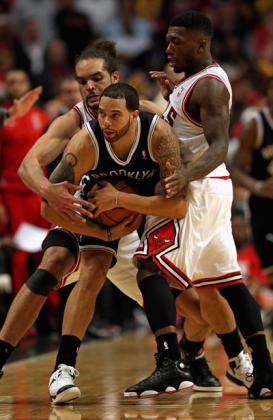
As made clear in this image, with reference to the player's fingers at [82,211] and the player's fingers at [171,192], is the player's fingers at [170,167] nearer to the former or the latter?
the player's fingers at [171,192]

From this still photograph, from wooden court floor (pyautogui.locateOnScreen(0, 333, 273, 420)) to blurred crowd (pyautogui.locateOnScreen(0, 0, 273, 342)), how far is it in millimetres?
2549

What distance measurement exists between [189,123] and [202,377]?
1430 mm

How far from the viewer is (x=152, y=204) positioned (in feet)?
16.7

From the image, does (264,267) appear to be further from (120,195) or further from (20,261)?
(120,195)

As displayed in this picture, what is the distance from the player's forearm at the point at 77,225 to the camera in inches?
205

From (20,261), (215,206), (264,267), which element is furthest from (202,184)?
(20,261)

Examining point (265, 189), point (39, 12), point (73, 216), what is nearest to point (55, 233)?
point (73, 216)

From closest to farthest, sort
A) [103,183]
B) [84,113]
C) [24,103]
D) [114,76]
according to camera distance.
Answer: [103,183]
[84,113]
[114,76]
[24,103]

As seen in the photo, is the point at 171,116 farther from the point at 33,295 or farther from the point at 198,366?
the point at 198,366

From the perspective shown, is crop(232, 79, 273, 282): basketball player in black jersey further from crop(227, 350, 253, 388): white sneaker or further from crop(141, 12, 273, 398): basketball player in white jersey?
crop(227, 350, 253, 388): white sneaker

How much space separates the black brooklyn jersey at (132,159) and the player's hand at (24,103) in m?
1.27

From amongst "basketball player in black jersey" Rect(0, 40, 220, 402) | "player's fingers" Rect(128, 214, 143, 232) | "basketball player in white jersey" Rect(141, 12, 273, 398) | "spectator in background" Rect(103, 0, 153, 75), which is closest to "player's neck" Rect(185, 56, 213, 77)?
"basketball player in white jersey" Rect(141, 12, 273, 398)

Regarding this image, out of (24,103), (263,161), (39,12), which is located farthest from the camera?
(39,12)

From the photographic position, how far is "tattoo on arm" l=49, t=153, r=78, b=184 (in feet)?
16.7
